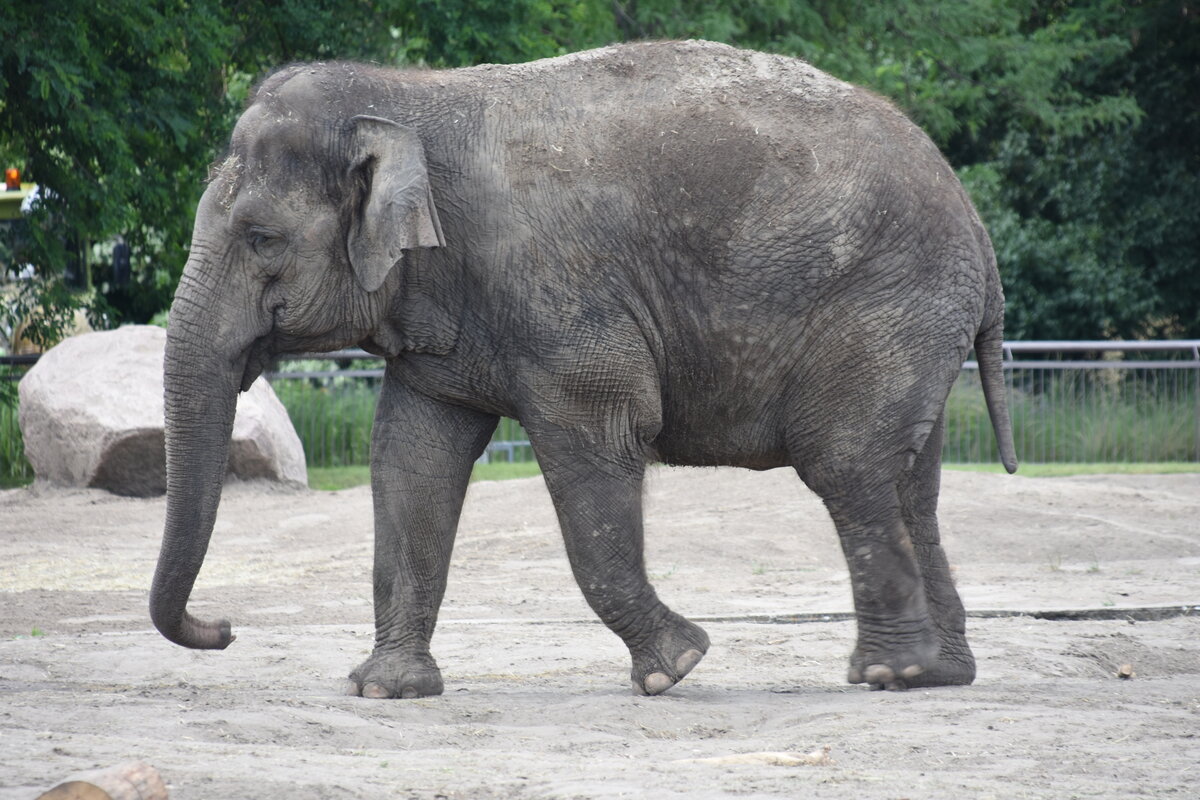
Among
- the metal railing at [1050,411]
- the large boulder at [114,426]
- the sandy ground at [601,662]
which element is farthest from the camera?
the metal railing at [1050,411]

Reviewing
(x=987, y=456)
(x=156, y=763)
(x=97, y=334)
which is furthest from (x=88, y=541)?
(x=987, y=456)

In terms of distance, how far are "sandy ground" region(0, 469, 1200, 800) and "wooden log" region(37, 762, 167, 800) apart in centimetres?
22

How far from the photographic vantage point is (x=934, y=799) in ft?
15.0

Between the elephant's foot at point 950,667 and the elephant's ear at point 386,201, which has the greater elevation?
the elephant's ear at point 386,201

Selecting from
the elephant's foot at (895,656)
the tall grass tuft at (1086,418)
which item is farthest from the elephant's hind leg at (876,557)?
the tall grass tuft at (1086,418)

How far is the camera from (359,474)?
18.0 meters

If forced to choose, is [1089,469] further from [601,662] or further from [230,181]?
[230,181]

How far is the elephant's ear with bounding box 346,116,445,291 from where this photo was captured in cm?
634

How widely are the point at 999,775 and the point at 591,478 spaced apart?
218cm

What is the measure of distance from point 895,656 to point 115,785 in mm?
3764

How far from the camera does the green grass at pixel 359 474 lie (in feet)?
56.0

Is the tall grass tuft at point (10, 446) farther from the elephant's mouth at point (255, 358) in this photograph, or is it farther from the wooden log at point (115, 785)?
the wooden log at point (115, 785)

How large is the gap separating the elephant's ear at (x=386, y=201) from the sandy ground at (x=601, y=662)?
5.55ft

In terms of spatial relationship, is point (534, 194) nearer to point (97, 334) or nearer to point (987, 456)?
point (97, 334)
